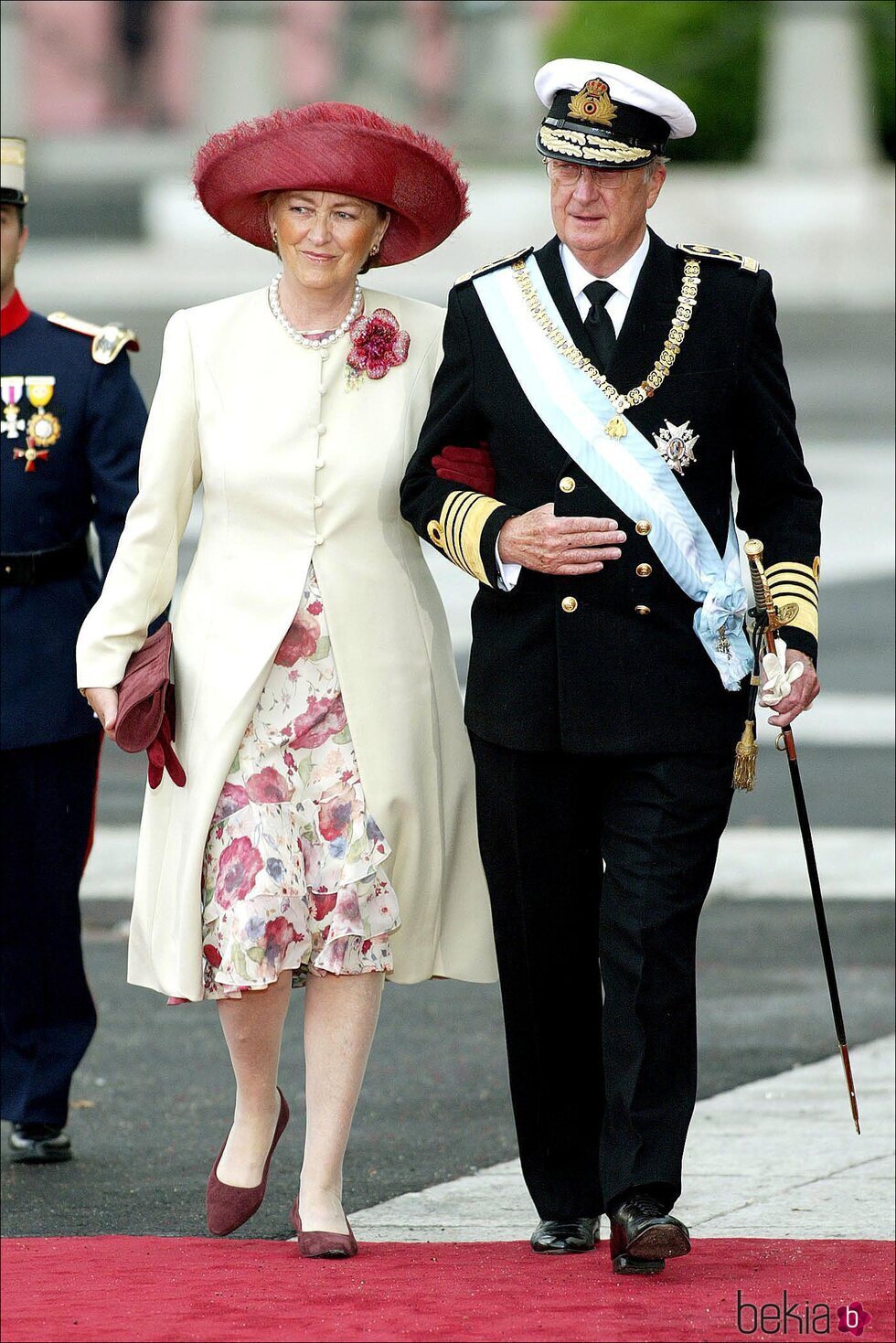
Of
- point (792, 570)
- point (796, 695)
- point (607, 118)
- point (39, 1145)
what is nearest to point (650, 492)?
point (792, 570)

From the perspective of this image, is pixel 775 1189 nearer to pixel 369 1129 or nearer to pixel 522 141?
pixel 369 1129

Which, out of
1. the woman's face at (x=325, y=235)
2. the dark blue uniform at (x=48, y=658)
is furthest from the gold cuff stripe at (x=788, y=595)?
the dark blue uniform at (x=48, y=658)

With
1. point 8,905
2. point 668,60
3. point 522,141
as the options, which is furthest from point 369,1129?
point 522,141

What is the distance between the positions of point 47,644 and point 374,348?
1.38 meters

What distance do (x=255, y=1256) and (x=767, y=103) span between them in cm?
2294

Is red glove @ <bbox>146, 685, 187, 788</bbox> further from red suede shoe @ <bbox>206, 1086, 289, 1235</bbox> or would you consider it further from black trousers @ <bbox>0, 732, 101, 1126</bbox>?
black trousers @ <bbox>0, 732, 101, 1126</bbox>

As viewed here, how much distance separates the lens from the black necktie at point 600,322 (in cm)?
415

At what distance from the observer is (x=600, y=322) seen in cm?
416

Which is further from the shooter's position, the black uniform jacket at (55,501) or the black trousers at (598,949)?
the black uniform jacket at (55,501)

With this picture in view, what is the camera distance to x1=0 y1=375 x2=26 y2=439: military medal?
5.28 metres

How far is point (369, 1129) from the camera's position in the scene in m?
5.67

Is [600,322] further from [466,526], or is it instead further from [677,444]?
[466,526]

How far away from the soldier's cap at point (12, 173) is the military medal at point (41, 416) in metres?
0.42

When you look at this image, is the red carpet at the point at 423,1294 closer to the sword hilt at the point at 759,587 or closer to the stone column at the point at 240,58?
the sword hilt at the point at 759,587
